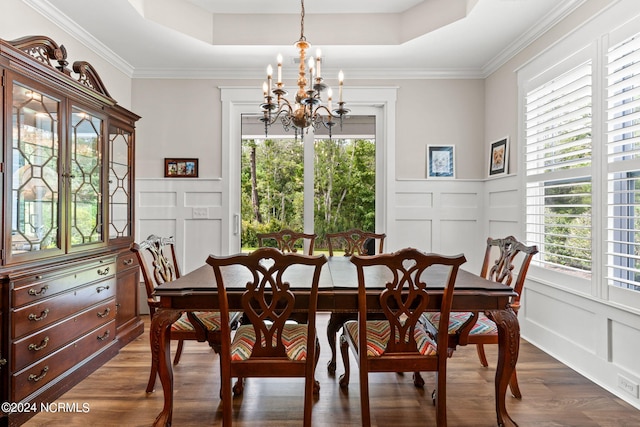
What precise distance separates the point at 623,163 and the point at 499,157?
56.4 inches

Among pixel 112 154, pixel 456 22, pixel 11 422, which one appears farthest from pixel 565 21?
pixel 11 422

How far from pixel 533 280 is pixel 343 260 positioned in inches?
66.1

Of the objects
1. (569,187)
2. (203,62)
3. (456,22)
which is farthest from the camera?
(203,62)

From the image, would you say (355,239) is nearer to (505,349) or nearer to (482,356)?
(482,356)

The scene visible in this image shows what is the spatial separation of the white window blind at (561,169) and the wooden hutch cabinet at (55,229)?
11.3 feet

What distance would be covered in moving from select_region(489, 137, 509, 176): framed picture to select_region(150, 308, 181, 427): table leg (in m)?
3.19

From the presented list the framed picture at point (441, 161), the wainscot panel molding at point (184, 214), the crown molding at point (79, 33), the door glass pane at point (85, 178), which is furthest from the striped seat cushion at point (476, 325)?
the crown molding at point (79, 33)

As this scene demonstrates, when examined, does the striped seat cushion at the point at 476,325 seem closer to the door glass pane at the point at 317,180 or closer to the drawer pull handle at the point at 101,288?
the door glass pane at the point at 317,180

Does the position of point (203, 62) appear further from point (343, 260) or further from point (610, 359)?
point (610, 359)

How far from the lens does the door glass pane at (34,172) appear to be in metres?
1.99

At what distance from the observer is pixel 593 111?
8.00 ft

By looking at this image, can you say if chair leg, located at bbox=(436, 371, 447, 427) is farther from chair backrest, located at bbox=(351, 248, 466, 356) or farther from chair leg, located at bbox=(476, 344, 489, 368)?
chair leg, located at bbox=(476, 344, 489, 368)

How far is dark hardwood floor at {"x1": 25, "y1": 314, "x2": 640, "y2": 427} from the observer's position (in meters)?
1.96

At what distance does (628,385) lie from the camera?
215 cm
